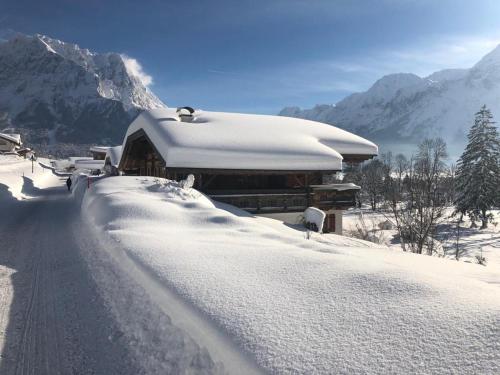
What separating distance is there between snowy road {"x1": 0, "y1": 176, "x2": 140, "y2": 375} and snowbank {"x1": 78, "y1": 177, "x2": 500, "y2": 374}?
0.60 m

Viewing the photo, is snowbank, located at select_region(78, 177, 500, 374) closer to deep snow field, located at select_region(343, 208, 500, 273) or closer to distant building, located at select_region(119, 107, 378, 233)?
distant building, located at select_region(119, 107, 378, 233)

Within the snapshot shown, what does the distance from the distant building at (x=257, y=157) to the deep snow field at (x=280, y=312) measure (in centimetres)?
838

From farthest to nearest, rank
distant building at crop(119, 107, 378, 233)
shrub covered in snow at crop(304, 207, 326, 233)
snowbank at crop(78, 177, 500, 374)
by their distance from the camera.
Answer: distant building at crop(119, 107, 378, 233) < shrub covered in snow at crop(304, 207, 326, 233) < snowbank at crop(78, 177, 500, 374)

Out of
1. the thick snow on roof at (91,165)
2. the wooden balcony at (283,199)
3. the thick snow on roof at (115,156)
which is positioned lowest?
the wooden balcony at (283,199)

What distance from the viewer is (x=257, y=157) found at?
1504 centimetres

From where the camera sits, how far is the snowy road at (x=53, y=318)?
3.77 m

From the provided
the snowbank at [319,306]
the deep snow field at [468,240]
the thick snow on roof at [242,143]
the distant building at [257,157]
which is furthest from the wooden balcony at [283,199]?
the snowbank at [319,306]

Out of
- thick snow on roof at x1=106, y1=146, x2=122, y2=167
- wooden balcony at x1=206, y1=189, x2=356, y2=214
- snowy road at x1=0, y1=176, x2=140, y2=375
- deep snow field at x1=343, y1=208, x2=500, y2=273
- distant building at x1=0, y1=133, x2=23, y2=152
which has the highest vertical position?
distant building at x1=0, y1=133, x2=23, y2=152

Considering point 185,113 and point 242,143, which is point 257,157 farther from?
point 185,113

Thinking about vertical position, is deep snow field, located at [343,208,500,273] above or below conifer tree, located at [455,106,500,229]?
below

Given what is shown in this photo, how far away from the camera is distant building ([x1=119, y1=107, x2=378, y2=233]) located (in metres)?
14.5

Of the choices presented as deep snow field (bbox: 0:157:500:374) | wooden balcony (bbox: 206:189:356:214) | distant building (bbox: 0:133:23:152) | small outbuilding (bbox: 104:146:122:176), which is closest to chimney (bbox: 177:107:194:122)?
wooden balcony (bbox: 206:189:356:214)

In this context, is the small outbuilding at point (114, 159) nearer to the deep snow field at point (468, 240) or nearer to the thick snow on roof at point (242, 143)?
the thick snow on roof at point (242, 143)

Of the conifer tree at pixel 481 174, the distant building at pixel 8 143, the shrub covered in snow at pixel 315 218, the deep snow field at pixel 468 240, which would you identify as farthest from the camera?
the distant building at pixel 8 143
